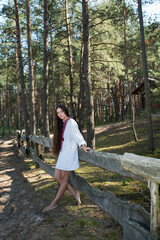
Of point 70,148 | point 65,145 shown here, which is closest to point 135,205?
point 70,148

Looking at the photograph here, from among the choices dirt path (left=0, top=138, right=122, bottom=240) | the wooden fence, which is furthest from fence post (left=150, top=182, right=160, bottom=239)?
dirt path (left=0, top=138, right=122, bottom=240)

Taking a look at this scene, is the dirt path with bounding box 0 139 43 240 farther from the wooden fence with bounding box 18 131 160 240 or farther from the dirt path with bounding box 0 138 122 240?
the wooden fence with bounding box 18 131 160 240

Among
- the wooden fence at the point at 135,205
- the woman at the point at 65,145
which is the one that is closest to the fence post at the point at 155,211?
the wooden fence at the point at 135,205

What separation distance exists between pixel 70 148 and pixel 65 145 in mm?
126

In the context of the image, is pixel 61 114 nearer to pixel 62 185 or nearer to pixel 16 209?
pixel 62 185

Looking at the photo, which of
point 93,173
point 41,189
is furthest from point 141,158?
point 93,173

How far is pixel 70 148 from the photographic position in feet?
12.2

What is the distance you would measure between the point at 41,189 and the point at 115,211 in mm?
3071

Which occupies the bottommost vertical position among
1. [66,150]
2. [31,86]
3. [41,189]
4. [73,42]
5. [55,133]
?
[41,189]

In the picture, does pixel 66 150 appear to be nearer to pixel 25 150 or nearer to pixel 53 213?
A: pixel 53 213

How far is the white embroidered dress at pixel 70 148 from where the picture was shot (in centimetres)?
372

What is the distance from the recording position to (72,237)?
2879 millimetres

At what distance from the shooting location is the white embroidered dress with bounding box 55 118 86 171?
372cm

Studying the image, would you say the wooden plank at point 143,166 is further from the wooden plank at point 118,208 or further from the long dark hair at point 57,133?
the long dark hair at point 57,133
